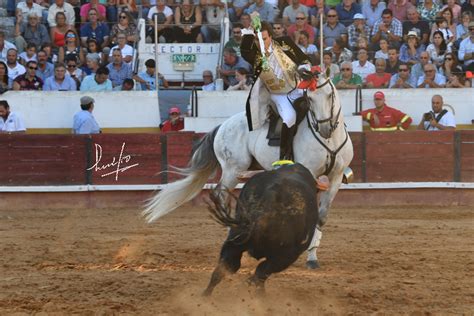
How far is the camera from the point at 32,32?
1545 centimetres

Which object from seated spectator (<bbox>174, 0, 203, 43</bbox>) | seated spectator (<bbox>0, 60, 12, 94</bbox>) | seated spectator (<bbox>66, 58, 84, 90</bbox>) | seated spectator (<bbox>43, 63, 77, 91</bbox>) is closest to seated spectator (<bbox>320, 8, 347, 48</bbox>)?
seated spectator (<bbox>174, 0, 203, 43</bbox>)

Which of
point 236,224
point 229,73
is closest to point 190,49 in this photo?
point 229,73

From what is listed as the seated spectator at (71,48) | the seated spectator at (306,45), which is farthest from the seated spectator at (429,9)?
the seated spectator at (71,48)

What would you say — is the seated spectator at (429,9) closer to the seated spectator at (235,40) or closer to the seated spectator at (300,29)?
the seated spectator at (300,29)

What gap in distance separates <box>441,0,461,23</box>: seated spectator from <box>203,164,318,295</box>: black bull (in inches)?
407

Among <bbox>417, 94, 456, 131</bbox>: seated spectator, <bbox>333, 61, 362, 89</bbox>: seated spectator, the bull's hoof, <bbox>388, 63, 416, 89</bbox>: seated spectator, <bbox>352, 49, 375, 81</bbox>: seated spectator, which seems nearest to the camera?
the bull's hoof

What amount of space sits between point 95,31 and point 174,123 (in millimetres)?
2585

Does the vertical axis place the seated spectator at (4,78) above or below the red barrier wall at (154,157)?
above

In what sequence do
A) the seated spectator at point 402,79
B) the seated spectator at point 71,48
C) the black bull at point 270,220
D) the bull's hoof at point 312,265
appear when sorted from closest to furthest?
the black bull at point 270,220, the bull's hoof at point 312,265, the seated spectator at point 402,79, the seated spectator at point 71,48

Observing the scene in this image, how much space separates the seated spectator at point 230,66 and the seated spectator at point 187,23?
0.99m

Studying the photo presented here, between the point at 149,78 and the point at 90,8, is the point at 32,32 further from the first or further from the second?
the point at 149,78

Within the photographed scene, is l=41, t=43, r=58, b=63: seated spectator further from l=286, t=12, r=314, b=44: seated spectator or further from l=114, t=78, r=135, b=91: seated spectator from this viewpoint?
l=286, t=12, r=314, b=44: seated spectator

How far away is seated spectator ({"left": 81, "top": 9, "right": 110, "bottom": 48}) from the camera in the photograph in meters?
15.3

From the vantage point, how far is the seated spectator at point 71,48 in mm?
14938
